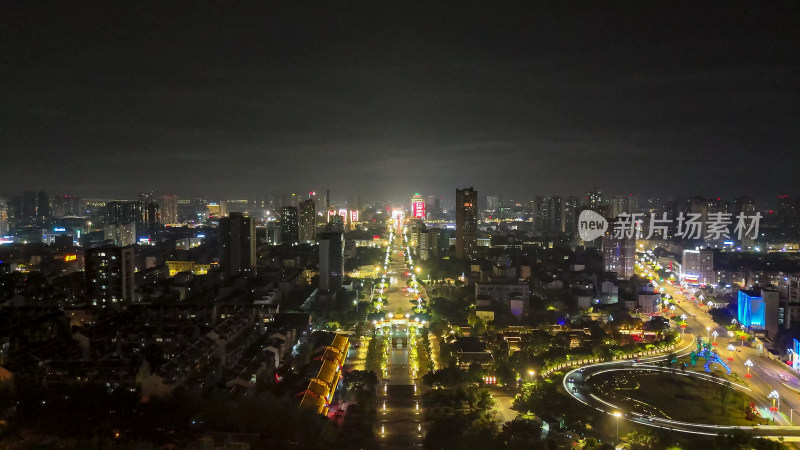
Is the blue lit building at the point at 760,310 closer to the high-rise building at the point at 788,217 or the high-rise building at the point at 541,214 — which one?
the high-rise building at the point at 788,217

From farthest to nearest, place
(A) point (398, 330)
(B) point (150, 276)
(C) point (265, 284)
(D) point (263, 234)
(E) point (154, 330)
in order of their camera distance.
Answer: (D) point (263, 234) → (B) point (150, 276) → (C) point (265, 284) → (A) point (398, 330) → (E) point (154, 330)

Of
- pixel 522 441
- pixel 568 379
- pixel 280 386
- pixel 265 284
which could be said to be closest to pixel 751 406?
pixel 568 379

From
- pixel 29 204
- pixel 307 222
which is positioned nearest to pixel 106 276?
pixel 307 222

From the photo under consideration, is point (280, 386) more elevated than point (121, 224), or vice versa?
point (121, 224)

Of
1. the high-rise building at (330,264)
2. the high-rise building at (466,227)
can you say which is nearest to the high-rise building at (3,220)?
the high-rise building at (330,264)

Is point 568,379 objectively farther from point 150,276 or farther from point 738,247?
point 738,247

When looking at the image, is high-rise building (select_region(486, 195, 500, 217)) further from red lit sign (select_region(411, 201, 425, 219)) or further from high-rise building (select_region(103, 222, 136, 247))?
high-rise building (select_region(103, 222, 136, 247))
